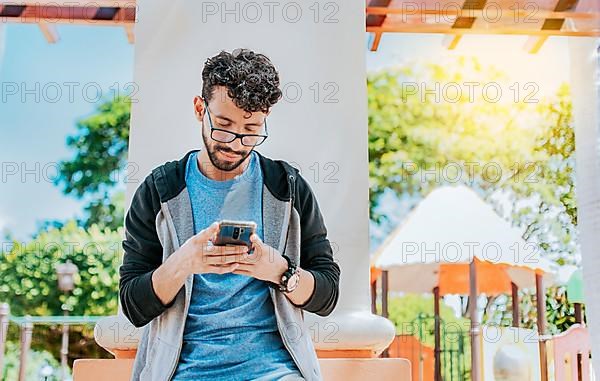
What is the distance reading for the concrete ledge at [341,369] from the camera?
5.24 feet

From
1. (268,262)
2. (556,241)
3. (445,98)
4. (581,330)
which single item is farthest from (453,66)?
(268,262)

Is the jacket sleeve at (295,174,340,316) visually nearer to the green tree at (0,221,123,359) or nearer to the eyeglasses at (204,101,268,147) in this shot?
the eyeglasses at (204,101,268,147)

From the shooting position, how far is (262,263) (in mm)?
1386

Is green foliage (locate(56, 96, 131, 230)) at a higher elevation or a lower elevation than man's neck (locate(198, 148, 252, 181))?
higher

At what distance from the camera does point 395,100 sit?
7.25 metres

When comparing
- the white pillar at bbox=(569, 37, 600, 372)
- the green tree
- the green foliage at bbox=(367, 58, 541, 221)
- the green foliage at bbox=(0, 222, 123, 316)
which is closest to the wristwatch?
the white pillar at bbox=(569, 37, 600, 372)

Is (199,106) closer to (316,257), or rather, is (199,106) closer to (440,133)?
(316,257)

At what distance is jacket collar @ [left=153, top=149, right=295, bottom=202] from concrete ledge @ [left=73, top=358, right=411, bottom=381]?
39 cm

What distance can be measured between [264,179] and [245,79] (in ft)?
0.69

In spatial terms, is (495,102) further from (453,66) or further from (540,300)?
(540,300)

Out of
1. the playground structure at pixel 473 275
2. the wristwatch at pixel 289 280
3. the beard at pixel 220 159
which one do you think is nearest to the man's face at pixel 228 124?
the beard at pixel 220 159

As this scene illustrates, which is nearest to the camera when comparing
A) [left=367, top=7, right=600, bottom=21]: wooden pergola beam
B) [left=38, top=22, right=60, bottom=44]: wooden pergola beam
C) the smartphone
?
the smartphone

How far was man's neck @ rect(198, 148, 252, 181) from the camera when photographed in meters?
1.52

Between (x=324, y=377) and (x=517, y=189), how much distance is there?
5236 millimetres
